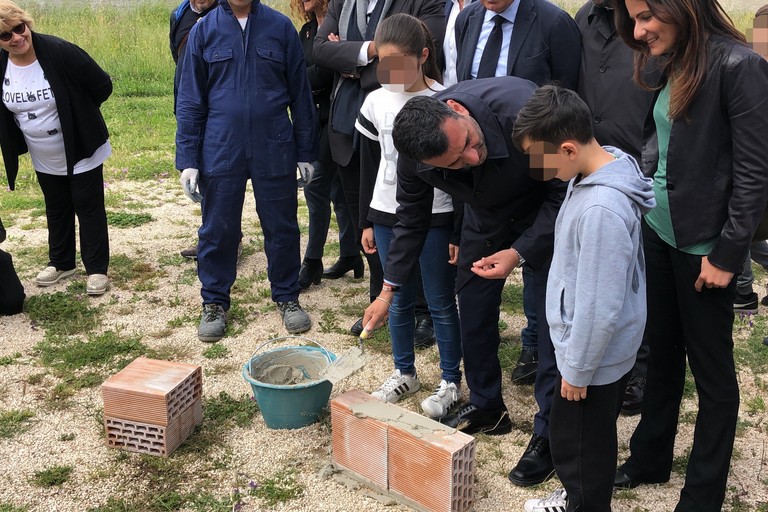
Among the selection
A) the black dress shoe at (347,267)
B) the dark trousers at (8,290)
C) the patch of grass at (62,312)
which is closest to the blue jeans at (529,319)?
the black dress shoe at (347,267)

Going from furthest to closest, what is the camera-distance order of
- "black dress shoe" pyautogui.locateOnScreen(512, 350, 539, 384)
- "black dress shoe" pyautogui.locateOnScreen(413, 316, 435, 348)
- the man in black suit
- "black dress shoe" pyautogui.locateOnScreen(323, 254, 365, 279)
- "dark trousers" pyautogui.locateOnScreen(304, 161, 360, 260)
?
"black dress shoe" pyautogui.locateOnScreen(323, 254, 365, 279) → "dark trousers" pyautogui.locateOnScreen(304, 161, 360, 260) → "black dress shoe" pyautogui.locateOnScreen(413, 316, 435, 348) → "black dress shoe" pyautogui.locateOnScreen(512, 350, 539, 384) → the man in black suit

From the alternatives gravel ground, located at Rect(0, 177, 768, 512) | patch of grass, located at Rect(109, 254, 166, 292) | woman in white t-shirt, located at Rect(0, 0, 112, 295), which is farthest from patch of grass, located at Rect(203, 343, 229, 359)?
woman in white t-shirt, located at Rect(0, 0, 112, 295)

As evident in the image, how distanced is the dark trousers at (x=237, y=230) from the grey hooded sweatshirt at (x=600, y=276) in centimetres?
246

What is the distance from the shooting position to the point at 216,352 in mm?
4484

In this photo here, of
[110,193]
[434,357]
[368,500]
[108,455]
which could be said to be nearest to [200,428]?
[108,455]

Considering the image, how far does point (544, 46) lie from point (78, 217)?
10.9 ft

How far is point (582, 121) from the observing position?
2408mm

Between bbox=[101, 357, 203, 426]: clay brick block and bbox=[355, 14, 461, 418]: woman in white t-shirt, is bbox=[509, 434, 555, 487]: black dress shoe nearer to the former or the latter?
bbox=[355, 14, 461, 418]: woman in white t-shirt

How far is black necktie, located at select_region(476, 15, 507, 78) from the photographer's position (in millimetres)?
3832

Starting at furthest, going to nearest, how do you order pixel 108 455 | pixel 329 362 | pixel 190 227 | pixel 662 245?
pixel 190 227, pixel 329 362, pixel 108 455, pixel 662 245

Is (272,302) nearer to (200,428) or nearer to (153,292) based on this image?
(153,292)

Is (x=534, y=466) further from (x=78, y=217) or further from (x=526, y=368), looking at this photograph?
(x=78, y=217)

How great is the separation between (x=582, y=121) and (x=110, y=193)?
581 centimetres

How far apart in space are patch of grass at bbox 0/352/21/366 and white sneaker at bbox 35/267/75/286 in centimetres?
102
